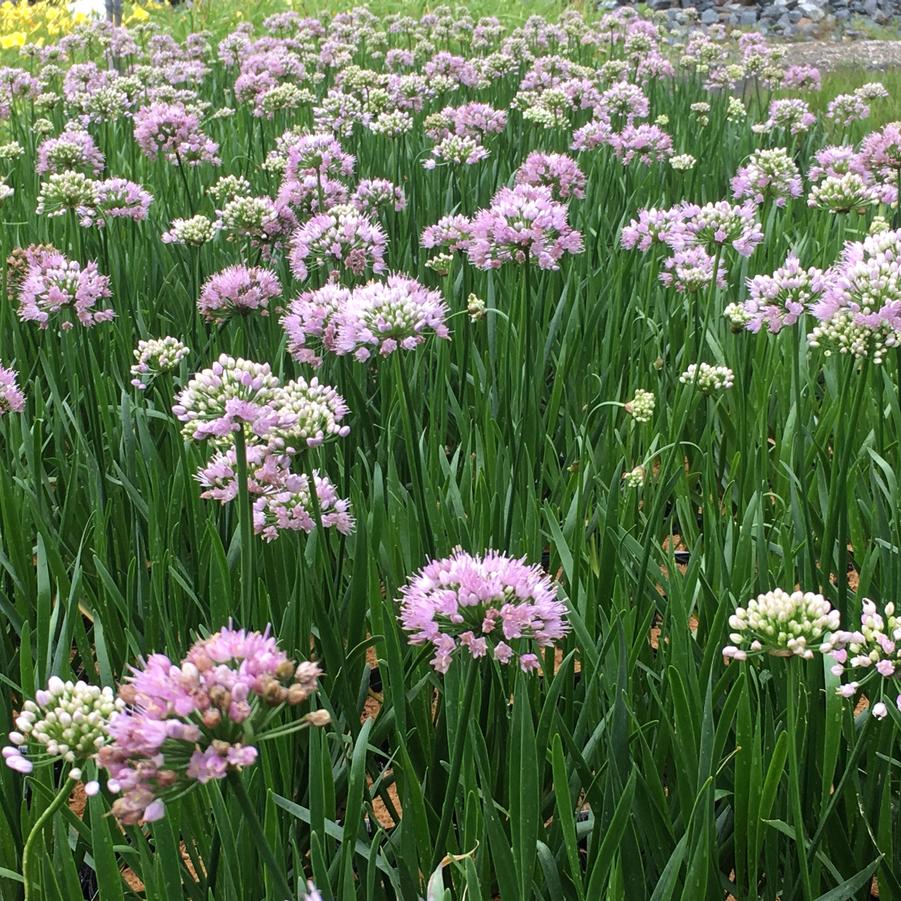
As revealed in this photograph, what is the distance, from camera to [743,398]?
2.60 metres

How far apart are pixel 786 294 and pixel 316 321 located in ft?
3.48

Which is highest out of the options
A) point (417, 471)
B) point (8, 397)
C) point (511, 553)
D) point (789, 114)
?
point (789, 114)

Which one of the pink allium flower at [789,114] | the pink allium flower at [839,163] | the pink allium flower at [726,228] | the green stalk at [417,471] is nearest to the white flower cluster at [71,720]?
the green stalk at [417,471]

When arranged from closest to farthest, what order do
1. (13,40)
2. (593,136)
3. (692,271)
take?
(692,271) < (593,136) < (13,40)

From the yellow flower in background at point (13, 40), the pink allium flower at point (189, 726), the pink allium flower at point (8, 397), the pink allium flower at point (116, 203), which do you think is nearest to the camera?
the pink allium flower at point (189, 726)

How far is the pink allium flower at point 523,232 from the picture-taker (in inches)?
97.0

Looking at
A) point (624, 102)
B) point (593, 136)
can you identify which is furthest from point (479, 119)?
point (624, 102)

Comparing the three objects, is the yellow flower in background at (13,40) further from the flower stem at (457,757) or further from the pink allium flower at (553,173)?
the flower stem at (457,757)

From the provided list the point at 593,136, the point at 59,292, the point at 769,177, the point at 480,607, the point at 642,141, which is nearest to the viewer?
the point at 480,607

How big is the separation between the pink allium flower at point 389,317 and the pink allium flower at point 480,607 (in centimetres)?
78

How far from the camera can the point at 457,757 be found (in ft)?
4.39

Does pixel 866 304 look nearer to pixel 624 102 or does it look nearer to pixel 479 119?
pixel 479 119

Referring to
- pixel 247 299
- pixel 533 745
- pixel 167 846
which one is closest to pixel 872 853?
pixel 533 745

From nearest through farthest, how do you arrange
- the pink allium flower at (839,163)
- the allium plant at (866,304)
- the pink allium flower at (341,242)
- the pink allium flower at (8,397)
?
the allium plant at (866,304)
the pink allium flower at (8,397)
the pink allium flower at (341,242)
the pink allium flower at (839,163)
